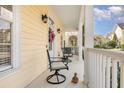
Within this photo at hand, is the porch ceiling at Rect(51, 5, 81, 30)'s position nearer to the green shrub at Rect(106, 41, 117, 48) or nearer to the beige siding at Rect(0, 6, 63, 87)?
the beige siding at Rect(0, 6, 63, 87)

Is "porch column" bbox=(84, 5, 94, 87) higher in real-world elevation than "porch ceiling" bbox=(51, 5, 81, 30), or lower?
lower

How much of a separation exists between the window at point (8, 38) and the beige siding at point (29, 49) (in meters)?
0.24

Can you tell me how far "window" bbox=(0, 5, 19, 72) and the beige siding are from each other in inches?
9.5

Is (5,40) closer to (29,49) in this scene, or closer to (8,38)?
(8,38)

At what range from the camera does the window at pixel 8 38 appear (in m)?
2.84

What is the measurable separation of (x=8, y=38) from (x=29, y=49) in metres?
1.12

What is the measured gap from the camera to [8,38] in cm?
307

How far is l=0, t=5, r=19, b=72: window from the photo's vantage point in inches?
112

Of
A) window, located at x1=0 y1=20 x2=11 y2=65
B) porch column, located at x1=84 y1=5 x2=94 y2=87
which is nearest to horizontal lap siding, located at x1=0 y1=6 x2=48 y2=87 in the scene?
window, located at x1=0 y1=20 x2=11 y2=65

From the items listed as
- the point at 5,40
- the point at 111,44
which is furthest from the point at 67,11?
the point at 111,44

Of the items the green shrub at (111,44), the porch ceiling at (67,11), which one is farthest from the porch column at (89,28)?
the porch ceiling at (67,11)

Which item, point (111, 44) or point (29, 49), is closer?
point (111, 44)
